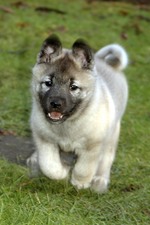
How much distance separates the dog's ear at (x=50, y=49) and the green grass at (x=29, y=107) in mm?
936

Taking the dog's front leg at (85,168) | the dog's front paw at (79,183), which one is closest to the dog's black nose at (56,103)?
the dog's front leg at (85,168)

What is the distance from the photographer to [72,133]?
5055mm

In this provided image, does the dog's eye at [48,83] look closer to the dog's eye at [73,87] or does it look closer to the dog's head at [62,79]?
the dog's head at [62,79]

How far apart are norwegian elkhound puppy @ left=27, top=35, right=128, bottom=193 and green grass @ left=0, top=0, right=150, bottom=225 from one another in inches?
7.4

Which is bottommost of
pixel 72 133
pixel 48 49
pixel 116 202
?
pixel 116 202

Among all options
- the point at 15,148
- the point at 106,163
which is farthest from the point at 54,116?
the point at 15,148

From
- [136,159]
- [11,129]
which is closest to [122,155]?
[136,159]

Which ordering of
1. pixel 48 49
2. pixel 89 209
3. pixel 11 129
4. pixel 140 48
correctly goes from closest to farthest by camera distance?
1. pixel 89 209
2. pixel 48 49
3. pixel 11 129
4. pixel 140 48

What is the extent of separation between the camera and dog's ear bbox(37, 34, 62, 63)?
498 cm

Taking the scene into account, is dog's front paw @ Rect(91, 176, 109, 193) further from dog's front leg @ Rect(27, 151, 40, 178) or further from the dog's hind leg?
dog's front leg @ Rect(27, 151, 40, 178)

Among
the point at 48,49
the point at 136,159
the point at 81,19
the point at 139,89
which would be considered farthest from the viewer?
the point at 81,19

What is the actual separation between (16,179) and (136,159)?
147 centimetres

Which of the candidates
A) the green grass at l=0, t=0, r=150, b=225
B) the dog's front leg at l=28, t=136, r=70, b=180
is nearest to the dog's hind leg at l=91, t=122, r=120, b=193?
the green grass at l=0, t=0, r=150, b=225

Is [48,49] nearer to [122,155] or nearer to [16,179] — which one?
[16,179]
